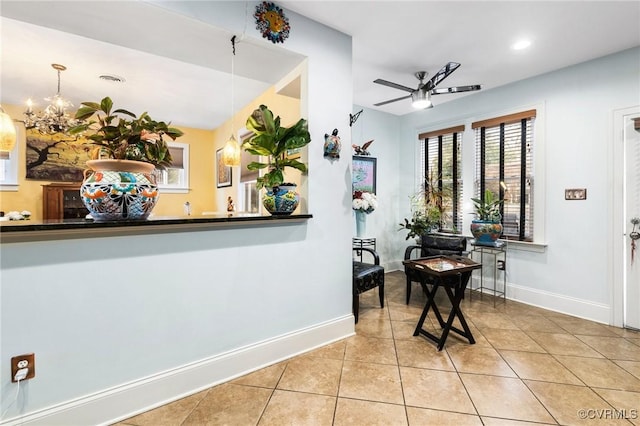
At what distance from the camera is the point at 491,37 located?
2.57 metres

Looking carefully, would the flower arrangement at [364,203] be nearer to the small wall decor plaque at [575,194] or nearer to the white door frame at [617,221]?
the small wall decor plaque at [575,194]

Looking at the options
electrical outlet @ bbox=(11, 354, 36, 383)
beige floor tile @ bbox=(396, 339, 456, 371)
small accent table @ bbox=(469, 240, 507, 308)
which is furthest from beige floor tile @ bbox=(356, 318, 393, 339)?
electrical outlet @ bbox=(11, 354, 36, 383)

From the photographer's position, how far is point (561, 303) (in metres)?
3.20

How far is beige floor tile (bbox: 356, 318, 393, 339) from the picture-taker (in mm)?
2629

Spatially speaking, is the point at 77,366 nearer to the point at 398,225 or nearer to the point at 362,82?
the point at 362,82

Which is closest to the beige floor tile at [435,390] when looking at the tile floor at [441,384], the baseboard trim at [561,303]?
the tile floor at [441,384]

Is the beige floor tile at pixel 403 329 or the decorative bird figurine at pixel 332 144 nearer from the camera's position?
the decorative bird figurine at pixel 332 144

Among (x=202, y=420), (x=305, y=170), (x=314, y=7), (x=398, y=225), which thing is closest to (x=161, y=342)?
(x=202, y=420)

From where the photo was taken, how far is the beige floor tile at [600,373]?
1.89 meters

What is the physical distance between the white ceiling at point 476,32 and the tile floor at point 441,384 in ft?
8.58

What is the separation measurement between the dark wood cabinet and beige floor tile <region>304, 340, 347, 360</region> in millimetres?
4725

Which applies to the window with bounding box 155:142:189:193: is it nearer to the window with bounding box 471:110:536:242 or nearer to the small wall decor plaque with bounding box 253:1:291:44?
the small wall decor plaque with bounding box 253:1:291:44

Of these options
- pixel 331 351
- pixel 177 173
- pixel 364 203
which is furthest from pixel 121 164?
pixel 177 173

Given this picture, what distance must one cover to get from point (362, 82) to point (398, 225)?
2.48 m
